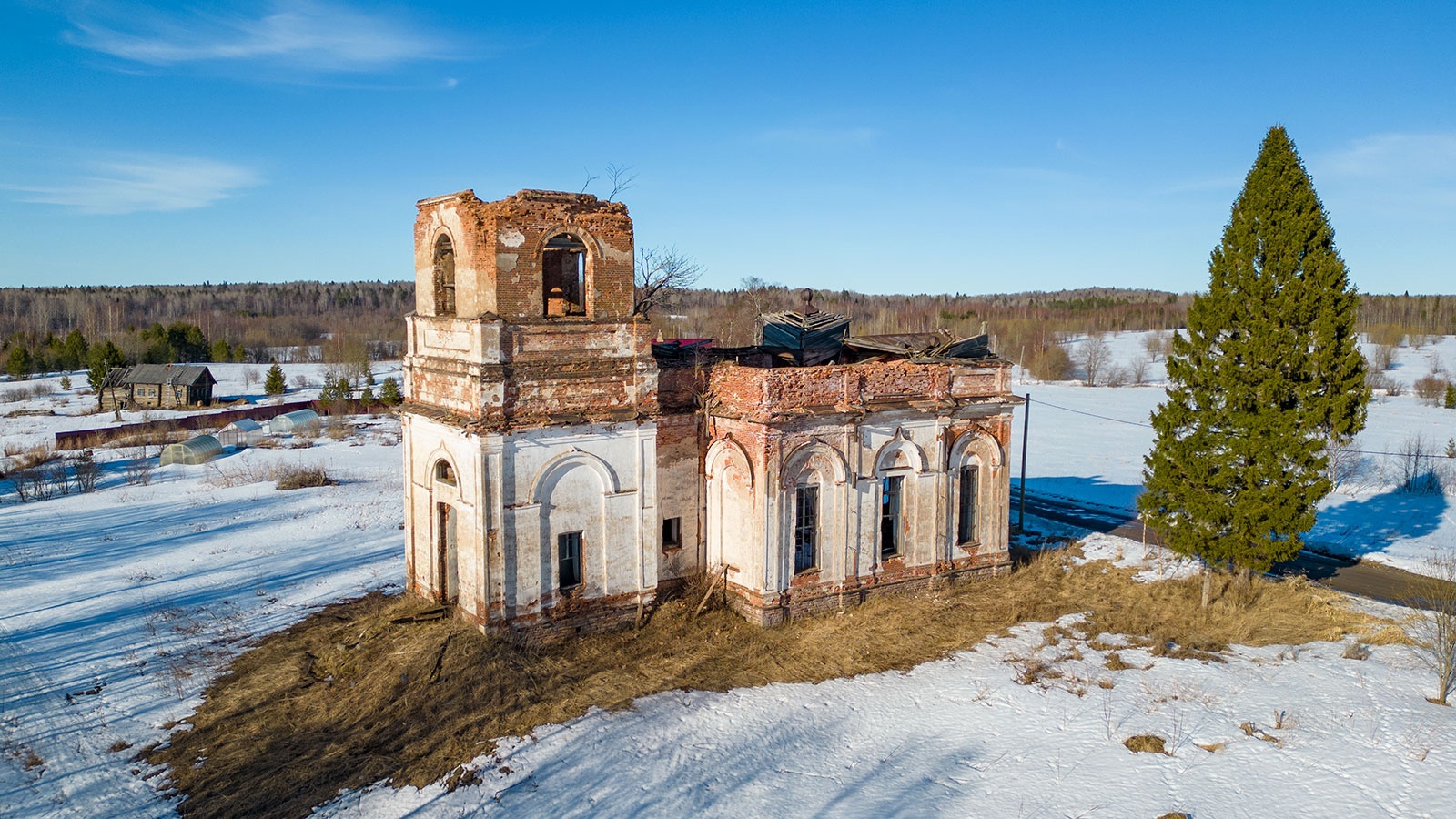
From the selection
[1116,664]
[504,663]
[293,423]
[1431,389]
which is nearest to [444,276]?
[504,663]

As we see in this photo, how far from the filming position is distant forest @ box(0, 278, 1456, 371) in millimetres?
76250

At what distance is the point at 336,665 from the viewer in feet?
47.6

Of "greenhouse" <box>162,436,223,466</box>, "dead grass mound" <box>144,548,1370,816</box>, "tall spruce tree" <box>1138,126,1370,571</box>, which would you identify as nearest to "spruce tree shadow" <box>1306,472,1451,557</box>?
"dead grass mound" <box>144,548,1370,816</box>

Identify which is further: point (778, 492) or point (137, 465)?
point (137, 465)

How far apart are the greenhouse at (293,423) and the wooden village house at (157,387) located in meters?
14.6

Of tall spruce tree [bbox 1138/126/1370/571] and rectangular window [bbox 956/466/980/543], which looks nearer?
tall spruce tree [bbox 1138/126/1370/571]

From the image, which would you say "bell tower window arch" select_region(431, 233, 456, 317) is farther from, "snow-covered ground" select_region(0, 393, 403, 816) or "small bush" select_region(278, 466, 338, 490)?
"small bush" select_region(278, 466, 338, 490)

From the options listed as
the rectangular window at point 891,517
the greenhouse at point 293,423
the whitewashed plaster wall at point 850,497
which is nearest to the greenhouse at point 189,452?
the greenhouse at point 293,423

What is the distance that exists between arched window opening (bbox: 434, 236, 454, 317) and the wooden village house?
46.6 metres


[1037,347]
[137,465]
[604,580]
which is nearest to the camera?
[604,580]

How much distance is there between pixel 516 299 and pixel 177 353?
7153cm

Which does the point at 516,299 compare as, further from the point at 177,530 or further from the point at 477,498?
the point at 177,530

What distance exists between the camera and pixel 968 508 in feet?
61.7

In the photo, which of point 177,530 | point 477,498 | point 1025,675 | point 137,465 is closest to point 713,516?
point 477,498
